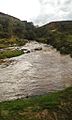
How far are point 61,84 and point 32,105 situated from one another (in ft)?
48.4

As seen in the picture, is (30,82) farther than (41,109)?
Yes

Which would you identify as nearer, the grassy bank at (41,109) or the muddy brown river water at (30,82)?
the grassy bank at (41,109)

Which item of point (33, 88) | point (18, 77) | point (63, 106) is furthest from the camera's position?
point (18, 77)

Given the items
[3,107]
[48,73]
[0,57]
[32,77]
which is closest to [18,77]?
[32,77]

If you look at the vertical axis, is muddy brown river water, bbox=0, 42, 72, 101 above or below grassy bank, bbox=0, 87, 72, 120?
below

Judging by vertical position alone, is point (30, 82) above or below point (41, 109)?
below

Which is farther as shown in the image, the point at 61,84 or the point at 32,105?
the point at 61,84

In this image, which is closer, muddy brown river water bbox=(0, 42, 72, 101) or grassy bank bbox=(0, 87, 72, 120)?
grassy bank bbox=(0, 87, 72, 120)

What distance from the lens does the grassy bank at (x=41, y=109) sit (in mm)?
17422

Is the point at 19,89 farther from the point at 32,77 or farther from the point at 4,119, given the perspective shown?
the point at 4,119

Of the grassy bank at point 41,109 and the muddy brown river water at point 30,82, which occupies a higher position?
the grassy bank at point 41,109

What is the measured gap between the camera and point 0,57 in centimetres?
6538

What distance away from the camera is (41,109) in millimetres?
18219

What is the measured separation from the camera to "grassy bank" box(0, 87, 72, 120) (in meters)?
17.4
